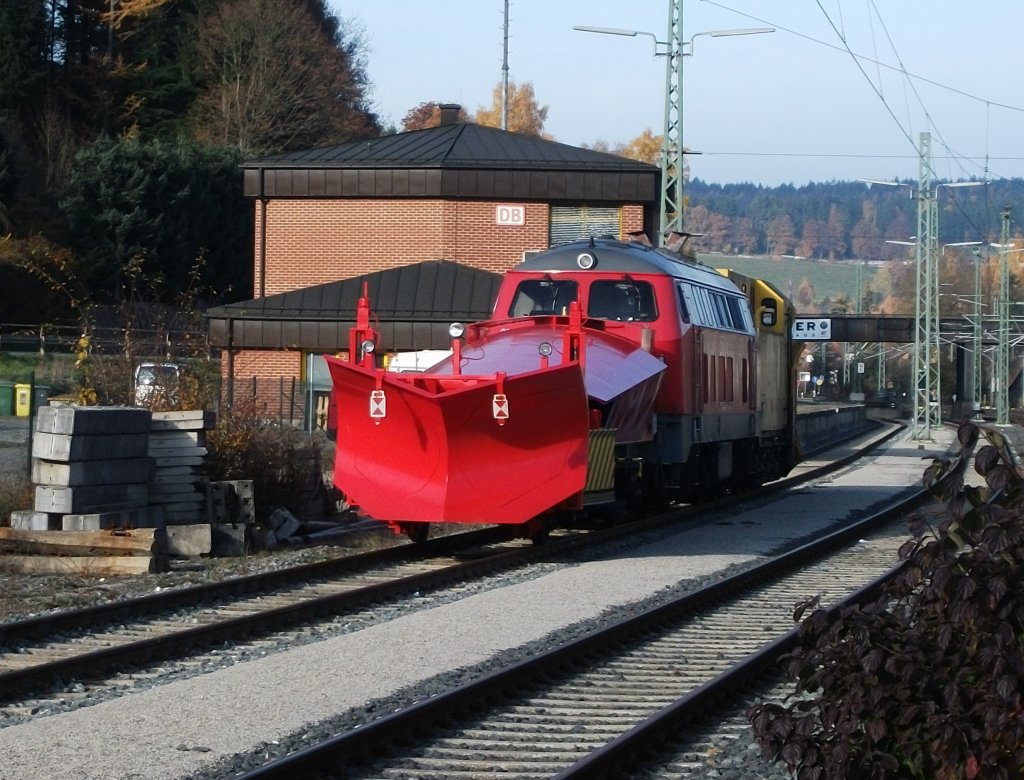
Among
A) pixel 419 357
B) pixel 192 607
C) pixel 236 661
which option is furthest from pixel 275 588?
pixel 419 357

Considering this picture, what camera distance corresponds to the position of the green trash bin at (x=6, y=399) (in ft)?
119

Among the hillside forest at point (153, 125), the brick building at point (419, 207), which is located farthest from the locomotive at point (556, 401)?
the hillside forest at point (153, 125)

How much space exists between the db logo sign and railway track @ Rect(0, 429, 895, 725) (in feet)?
90.2

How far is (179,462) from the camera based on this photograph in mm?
15594

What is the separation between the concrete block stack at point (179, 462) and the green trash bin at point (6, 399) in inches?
876

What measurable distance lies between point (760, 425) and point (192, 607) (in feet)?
44.3

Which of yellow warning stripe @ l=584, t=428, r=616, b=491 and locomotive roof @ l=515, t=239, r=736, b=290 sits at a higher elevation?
locomotive roof @ l=515, t=239, r=736, b=290

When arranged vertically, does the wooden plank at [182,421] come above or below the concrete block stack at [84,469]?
above

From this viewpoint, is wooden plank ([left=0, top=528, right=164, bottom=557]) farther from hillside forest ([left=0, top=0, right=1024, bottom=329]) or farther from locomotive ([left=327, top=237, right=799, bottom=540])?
hillside forest ([left=0, top=0, right=1024, bottom=329])

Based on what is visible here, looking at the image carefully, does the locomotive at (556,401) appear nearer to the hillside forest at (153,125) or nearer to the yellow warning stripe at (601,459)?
the yellow warning stripe at (601,459)

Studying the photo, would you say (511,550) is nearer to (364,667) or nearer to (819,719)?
(364,667)

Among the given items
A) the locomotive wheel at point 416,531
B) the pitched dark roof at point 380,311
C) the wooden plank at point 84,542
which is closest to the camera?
the wooden plank at point 84,542

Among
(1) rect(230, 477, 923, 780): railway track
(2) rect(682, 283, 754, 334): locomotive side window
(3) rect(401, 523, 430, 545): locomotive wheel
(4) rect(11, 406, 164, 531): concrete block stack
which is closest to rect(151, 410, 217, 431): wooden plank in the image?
(4) rect(11, 406, 164, 531): concrete block stack

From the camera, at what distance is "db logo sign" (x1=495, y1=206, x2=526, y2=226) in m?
42.2
